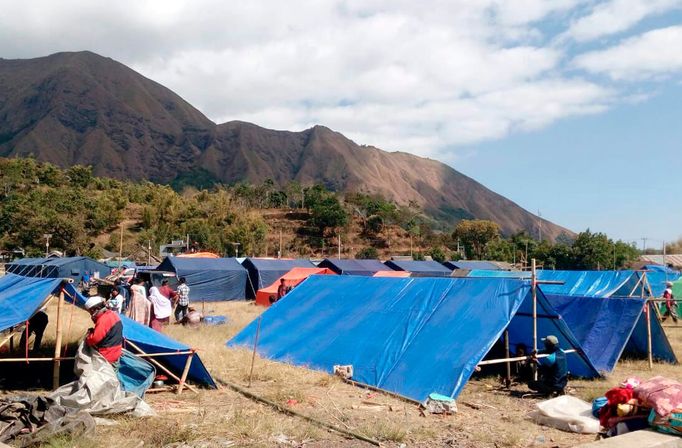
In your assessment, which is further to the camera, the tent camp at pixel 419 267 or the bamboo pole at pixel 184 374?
the tent camp at pixel 419 267

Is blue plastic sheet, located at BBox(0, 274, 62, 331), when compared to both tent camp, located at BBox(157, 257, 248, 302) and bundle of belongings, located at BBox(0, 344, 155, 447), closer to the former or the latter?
bundle of belongings, located at BBox(0, 344, 155, 447)

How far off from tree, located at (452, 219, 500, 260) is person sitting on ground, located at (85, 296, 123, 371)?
2740 inches

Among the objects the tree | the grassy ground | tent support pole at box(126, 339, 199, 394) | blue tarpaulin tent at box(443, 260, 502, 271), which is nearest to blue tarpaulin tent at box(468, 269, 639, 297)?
the grassy ground

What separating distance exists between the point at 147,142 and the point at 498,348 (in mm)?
195293

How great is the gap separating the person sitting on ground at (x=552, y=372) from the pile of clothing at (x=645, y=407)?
3059mm

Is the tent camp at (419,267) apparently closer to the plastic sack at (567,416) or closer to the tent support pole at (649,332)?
the tent support pole at (649,332)

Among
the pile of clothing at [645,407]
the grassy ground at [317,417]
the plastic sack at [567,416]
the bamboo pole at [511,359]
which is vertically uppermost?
the pile of clothing at [645,407]

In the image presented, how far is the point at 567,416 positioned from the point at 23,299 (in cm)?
730

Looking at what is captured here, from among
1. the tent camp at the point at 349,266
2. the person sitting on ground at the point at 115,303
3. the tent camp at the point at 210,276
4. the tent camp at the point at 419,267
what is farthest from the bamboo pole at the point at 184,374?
the tent camp at the point at 419,267

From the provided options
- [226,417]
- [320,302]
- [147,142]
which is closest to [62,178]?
[320,302]

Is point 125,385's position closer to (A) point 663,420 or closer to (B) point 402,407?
(B) point 402,407

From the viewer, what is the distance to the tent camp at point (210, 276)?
1065 inches

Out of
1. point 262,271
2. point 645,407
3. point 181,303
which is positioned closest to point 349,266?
point 262,271

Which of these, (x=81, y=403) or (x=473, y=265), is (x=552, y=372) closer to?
(x=81, y=403)
